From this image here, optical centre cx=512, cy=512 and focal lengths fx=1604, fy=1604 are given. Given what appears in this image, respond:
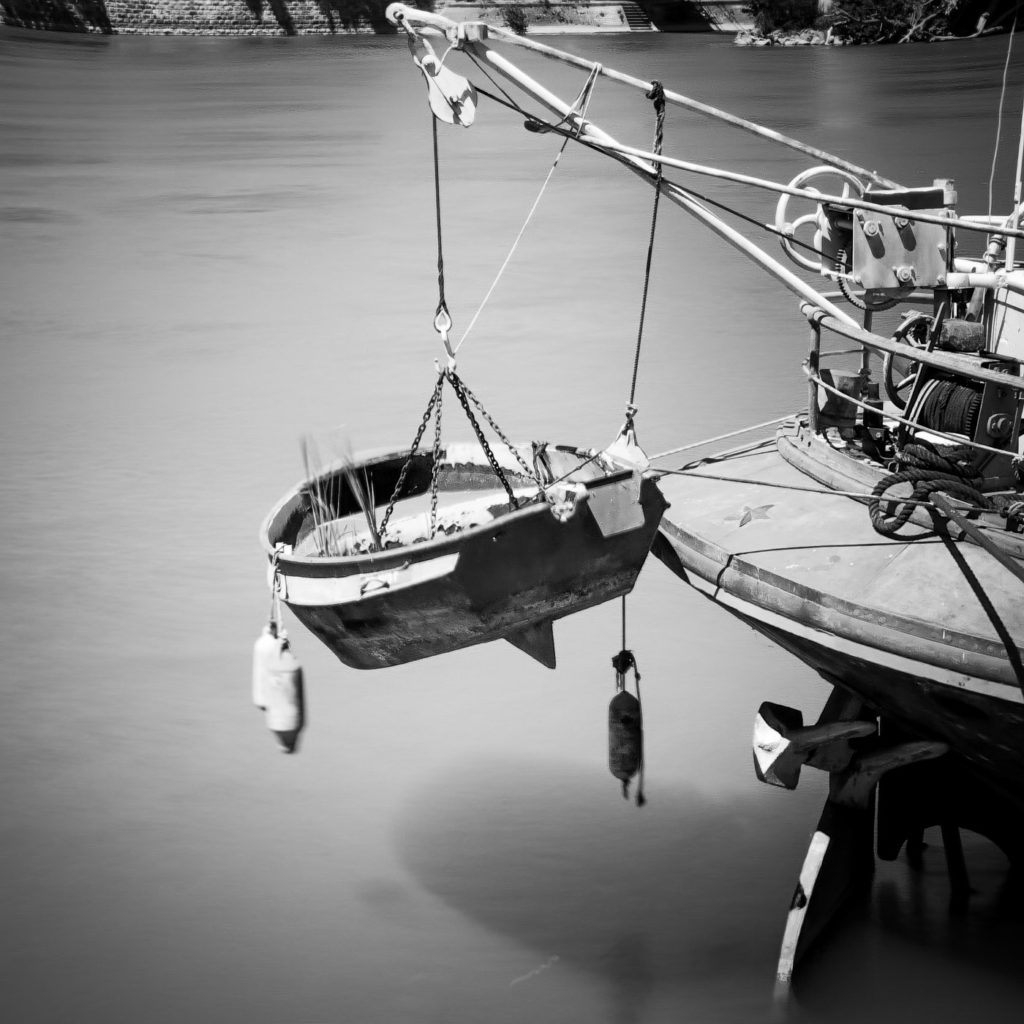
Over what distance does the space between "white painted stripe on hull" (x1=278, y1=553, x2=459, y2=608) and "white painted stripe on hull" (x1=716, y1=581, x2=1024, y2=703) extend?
3.77 ft

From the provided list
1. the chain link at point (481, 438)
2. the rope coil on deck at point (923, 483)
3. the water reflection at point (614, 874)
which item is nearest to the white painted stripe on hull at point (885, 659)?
the rope coil on deck at point (923, 483)

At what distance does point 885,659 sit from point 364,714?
12.7 feet

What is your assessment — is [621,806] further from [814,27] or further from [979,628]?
[814,27]

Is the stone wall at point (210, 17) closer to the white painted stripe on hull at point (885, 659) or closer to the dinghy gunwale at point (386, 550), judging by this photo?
the dinghy gunwale at point (386, 550)

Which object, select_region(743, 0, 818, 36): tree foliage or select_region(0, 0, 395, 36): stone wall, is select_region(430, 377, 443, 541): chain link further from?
select_region(0, 0, 395, 36): stone wall

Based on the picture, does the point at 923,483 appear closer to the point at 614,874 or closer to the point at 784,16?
the point at 614,874

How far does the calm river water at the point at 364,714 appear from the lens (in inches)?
236

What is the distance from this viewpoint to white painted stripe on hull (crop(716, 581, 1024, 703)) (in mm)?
4703

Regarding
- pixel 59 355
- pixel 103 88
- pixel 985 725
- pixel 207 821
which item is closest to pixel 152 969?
pixel 207 821

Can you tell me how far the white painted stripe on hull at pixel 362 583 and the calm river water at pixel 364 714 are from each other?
68.5 inches

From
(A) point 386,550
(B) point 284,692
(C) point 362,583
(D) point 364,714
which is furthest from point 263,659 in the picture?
(D) point 364,714

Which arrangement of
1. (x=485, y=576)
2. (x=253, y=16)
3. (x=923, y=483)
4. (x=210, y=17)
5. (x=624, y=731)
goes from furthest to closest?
(x=253, y=16)
(x=210, y=17)
(x=624, y=731)
(x=923, y=483)
(x=485, y=576)

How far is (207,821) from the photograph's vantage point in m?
7.21

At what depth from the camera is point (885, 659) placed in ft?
16.0
